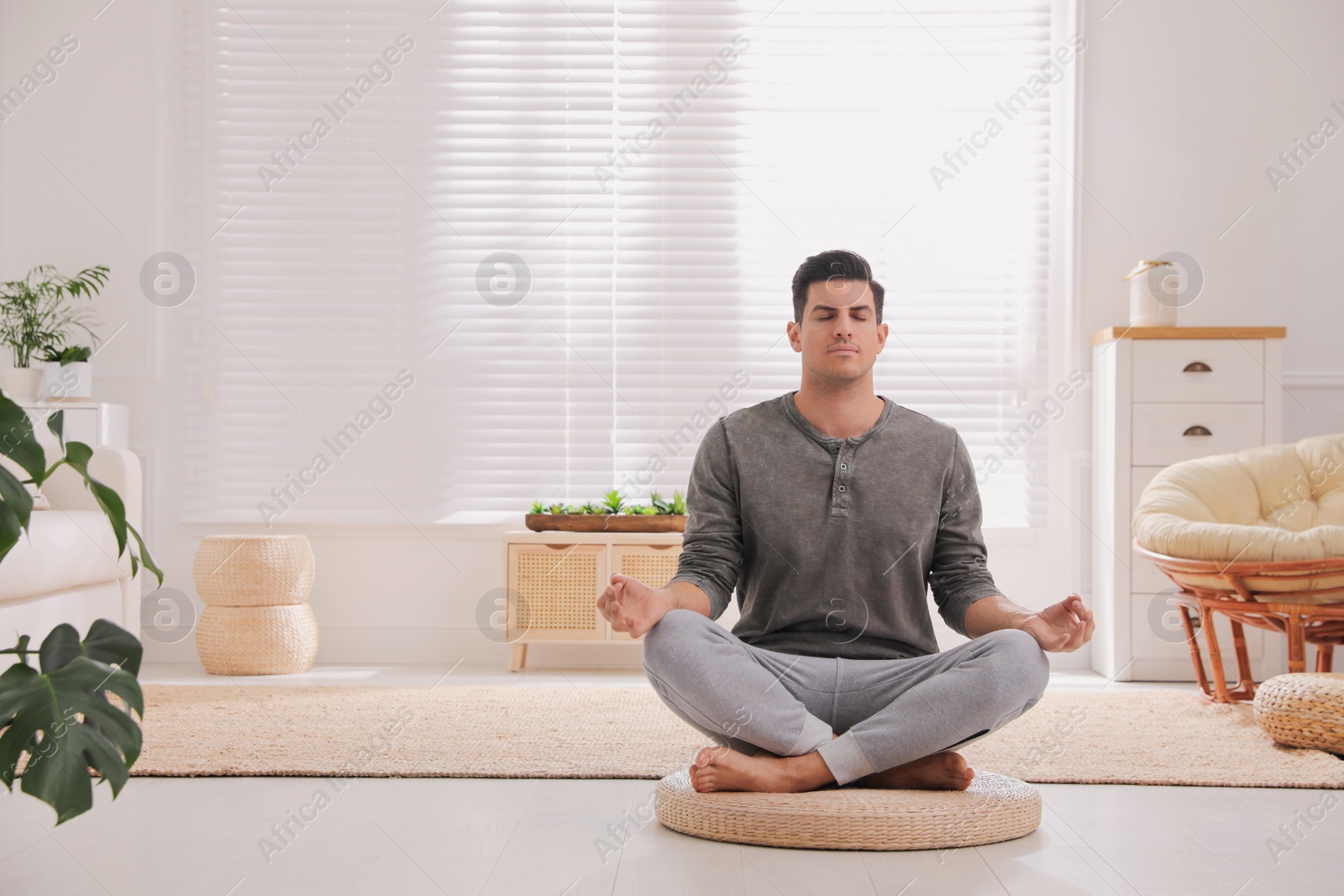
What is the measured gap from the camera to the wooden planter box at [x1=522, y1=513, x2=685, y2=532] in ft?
11.6

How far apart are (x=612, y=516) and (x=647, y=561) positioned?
19 cm

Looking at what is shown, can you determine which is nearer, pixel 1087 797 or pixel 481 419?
pixel 1087 797

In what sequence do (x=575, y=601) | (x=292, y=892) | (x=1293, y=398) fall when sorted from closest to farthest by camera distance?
1. (x=292, y=892)
2. (x=575, y=601)
3. (x=1293, y=398)

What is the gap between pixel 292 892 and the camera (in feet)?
4.71

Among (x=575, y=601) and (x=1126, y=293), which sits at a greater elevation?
(x=1126, y=293)

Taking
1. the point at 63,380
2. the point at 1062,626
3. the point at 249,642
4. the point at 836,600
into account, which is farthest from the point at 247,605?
the point at 1062,626

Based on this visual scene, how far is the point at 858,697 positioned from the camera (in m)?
1.79

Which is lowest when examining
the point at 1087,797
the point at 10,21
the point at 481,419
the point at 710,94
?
the point at 1087,797

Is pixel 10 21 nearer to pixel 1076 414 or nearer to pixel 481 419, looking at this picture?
pixel 481 419

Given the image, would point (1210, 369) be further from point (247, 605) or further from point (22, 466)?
point (22, 466)

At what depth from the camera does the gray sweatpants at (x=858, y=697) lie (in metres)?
1.66

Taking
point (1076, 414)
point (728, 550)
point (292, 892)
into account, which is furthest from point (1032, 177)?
point (292, 892)

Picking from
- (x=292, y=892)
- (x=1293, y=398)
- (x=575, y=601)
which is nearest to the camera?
(x=292, y=892)

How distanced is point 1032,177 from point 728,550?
261 cm
